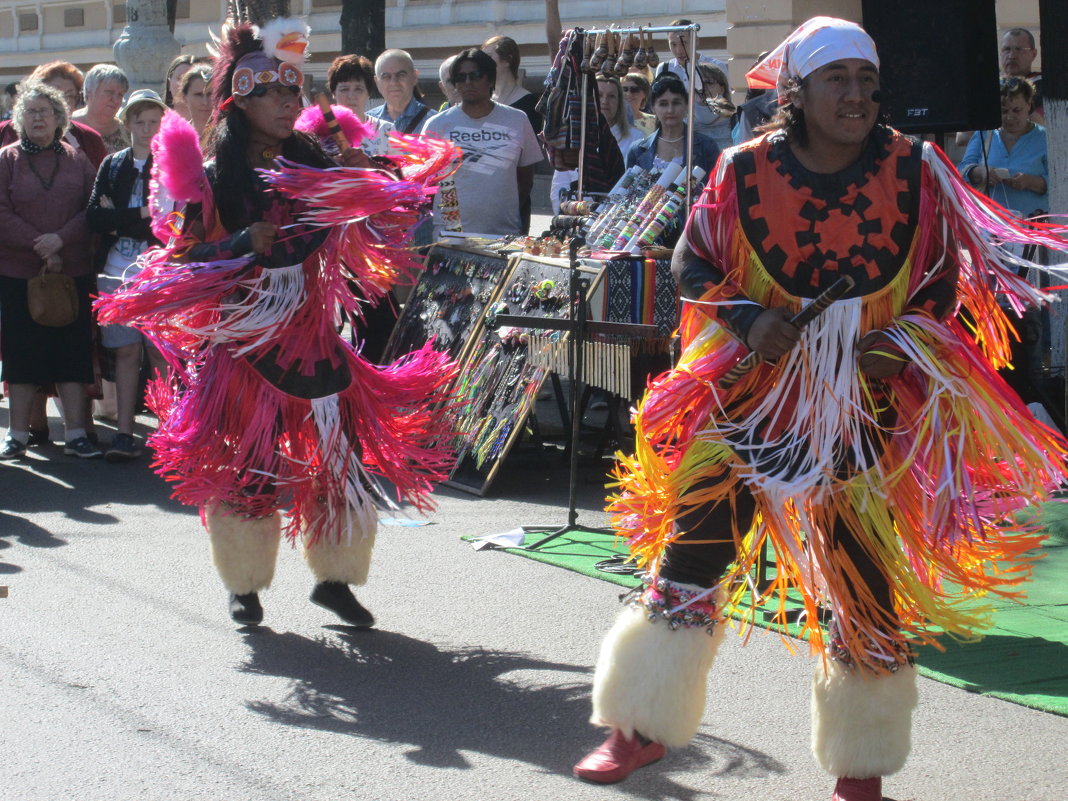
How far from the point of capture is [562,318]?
6570 mm

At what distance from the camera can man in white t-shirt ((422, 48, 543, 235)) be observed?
315 inches

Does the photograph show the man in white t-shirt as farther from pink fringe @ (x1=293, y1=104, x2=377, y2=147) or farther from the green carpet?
pink fringe @ (x1=293, y1=104, x2=377, y2=147)

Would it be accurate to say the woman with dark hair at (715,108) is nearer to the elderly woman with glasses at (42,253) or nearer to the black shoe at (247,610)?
the elderly woman with glasses at (42,253)

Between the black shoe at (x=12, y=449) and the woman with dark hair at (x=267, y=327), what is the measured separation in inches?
125

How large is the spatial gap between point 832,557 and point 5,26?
37.3m

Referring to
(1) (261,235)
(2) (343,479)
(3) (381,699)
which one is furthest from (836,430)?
(1) (261,235)

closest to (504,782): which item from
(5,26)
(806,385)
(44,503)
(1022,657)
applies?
(806,385)

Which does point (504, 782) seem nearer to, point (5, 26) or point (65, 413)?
point (65, 413)

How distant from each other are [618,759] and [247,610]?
177 centimetres

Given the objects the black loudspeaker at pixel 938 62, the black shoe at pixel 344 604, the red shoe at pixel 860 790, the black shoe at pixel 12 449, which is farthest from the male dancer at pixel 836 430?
the black shoe at pixel 12 449

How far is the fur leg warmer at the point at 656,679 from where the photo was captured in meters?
3.39

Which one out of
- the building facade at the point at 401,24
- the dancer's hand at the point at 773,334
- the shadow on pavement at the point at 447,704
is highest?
the building facade at the point at 401,24

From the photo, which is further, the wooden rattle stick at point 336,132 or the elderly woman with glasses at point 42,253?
the elderly woman with glasses at point 42,253

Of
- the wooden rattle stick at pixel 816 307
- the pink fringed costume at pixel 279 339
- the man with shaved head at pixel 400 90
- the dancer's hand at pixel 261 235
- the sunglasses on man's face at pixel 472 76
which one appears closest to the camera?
the wooden rattle stick at pixel 816 307
